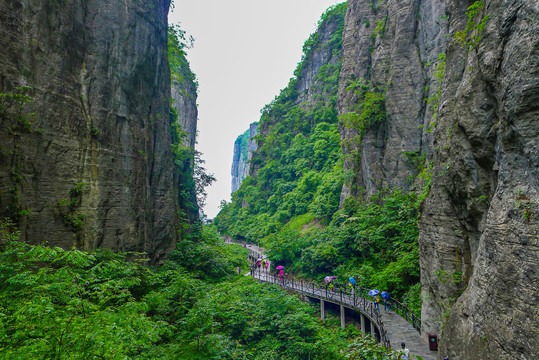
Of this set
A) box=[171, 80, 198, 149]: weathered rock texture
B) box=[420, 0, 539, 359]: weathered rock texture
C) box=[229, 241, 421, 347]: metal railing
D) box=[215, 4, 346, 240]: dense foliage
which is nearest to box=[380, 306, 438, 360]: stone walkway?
box=[229, 241, 421, 347]: metal railing

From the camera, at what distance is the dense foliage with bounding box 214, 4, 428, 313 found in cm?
1988

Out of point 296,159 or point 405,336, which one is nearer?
point 405,336

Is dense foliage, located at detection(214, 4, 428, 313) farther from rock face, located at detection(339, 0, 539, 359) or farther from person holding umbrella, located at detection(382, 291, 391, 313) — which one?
rock face, located at detection(339, 0, 539, 359)

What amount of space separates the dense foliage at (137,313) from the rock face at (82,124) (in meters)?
1.35

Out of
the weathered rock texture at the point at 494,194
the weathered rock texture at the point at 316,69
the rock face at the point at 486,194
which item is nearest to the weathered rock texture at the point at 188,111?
the weathered rock texture at the point at 316,69

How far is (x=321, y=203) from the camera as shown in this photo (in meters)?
34.0

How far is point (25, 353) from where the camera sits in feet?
12.8

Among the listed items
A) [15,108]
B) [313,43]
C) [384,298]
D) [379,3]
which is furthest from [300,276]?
[313,43]

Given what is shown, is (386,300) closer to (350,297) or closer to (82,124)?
(350,297)

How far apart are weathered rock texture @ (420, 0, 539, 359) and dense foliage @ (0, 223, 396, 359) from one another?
10.9 feet

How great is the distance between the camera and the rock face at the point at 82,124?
9430 mm

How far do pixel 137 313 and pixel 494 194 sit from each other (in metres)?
9.38

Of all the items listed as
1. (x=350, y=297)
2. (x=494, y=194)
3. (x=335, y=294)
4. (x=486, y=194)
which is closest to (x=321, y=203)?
(x=335, y=294)

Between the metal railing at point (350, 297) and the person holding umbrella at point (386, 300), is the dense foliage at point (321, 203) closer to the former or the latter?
the metal railing at point (350, 297)
